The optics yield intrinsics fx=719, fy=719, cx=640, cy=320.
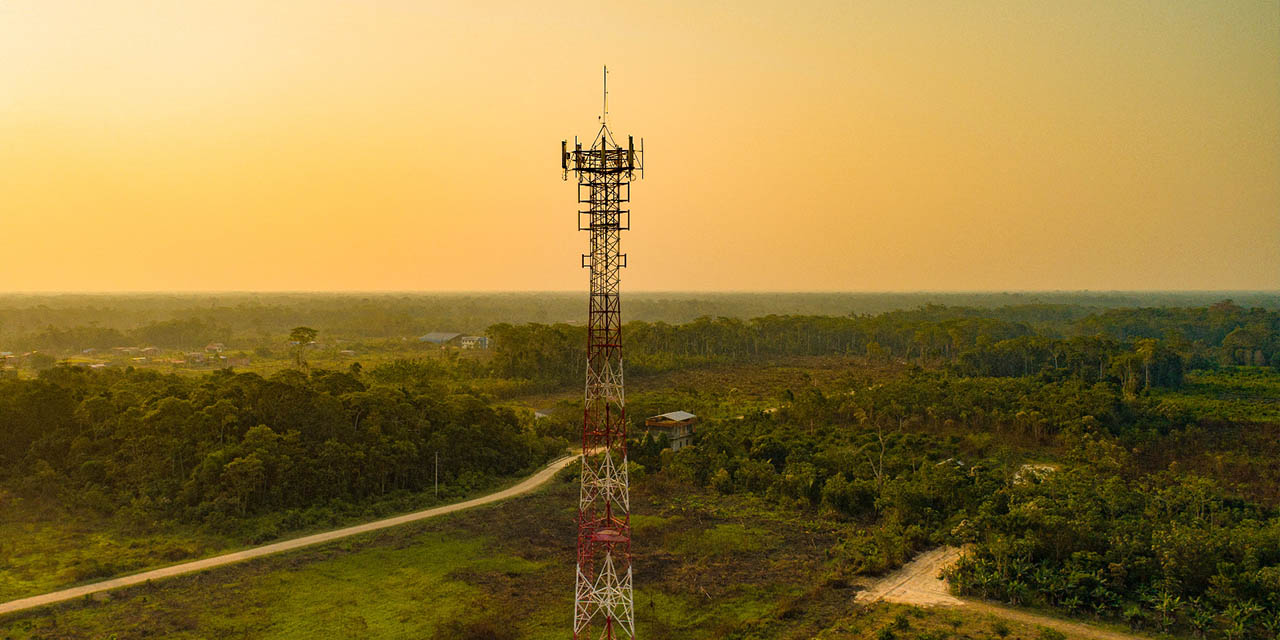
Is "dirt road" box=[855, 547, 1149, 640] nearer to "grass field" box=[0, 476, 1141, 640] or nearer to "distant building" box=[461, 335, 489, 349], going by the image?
"grass field" box=[0, 476, 1141, 640]

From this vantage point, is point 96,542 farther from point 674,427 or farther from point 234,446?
point 674,427

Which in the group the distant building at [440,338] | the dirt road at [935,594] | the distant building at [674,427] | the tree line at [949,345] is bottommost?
the dirt road at [935,594]

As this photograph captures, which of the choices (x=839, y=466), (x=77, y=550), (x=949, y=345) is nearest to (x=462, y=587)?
(x=77, y=550)

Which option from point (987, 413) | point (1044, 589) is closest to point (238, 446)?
point (1044, 589)

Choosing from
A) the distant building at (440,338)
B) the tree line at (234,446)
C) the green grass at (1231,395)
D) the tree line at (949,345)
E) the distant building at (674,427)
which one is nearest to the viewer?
the tree line at (234,446)

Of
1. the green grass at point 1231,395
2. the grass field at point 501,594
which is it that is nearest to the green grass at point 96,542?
the grass field at point 501,594

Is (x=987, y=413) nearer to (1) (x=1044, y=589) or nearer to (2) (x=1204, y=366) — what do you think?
(1) (x=1044, y=589)

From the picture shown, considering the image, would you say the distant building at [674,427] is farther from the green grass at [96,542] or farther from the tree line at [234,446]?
the green grass at [96,542]
